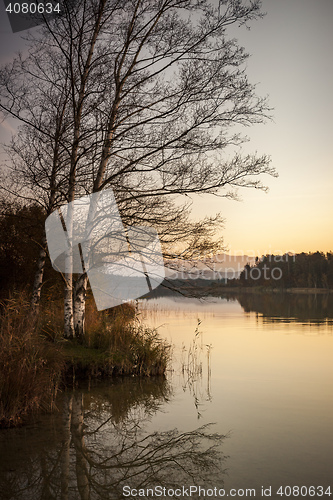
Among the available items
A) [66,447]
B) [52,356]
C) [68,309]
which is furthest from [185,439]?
[68,309]

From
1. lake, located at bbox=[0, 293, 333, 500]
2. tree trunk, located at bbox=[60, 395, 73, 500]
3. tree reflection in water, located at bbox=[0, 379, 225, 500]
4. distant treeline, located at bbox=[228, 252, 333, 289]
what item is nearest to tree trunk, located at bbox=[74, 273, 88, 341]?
lake, located at bbox=[0, 293, 333, 500]

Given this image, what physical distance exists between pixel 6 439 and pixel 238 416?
393cm

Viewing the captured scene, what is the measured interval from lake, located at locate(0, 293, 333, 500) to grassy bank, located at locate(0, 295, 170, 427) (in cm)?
36

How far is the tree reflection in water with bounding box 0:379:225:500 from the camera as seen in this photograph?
17.7ft

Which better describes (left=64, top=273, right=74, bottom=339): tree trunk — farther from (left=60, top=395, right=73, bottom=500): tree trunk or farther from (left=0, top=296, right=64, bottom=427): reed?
(left=0, top=296, right=64, bottom=427): reed

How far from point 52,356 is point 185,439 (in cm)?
301

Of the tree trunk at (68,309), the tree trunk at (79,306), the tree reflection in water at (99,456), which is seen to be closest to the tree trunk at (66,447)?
the tree reflection in water at (99,456)

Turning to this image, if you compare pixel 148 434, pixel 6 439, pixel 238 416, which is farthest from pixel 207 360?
pixel 6 439

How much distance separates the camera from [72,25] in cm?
1102

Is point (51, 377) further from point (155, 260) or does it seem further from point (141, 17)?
point (141, 17)

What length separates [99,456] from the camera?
636 cm

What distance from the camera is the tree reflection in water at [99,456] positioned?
5.40 meters

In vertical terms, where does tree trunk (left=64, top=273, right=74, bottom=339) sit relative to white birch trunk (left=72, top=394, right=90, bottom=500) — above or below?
above

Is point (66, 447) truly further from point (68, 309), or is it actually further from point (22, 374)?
point (68, 309)
